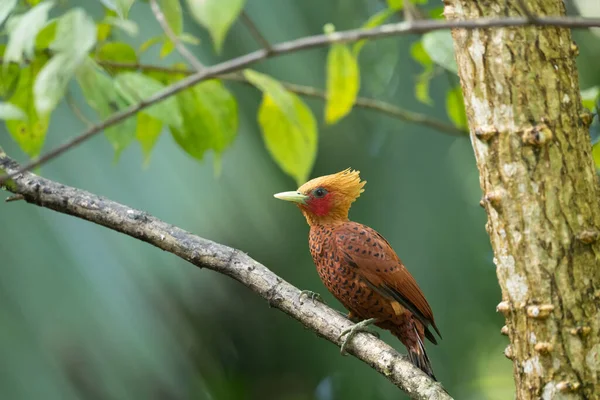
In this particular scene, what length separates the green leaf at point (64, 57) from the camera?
128cm

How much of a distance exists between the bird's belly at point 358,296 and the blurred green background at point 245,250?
1.13 m

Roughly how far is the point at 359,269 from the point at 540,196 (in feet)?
3.43

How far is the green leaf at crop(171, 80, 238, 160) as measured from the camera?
226cm

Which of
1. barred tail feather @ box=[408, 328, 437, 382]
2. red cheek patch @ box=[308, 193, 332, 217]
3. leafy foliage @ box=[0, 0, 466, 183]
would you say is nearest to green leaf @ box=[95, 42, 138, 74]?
leafy foliage @ box=[0, 0, 466, 183]

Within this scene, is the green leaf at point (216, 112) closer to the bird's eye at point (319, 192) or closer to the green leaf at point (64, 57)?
the bird's eye at point (319, 192)

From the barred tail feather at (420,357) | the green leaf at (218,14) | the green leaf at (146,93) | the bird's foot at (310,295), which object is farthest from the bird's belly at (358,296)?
the green leaf at (218,14)

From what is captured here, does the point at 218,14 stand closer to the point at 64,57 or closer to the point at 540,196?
the point at 64,57

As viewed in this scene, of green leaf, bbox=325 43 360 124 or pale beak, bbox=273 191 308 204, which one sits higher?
pale beak, bbox=273 191 308 204

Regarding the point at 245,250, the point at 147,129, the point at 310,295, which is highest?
the point at 245,250

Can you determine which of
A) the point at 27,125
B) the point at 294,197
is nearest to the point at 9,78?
the point at 27,125

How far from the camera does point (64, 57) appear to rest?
1304 mm

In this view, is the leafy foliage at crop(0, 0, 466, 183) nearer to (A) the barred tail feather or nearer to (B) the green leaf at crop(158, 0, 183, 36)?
(B) the green leaf at crop(158, 0, 183, 36)

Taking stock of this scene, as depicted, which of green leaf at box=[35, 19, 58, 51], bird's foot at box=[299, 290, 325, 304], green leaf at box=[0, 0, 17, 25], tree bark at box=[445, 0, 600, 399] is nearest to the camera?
green leaf at box=[0, 0, 17, 25]

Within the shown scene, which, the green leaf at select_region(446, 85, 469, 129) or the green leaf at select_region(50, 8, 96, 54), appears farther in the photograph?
the green leaf at select_region(446, 85, 469, 129)
